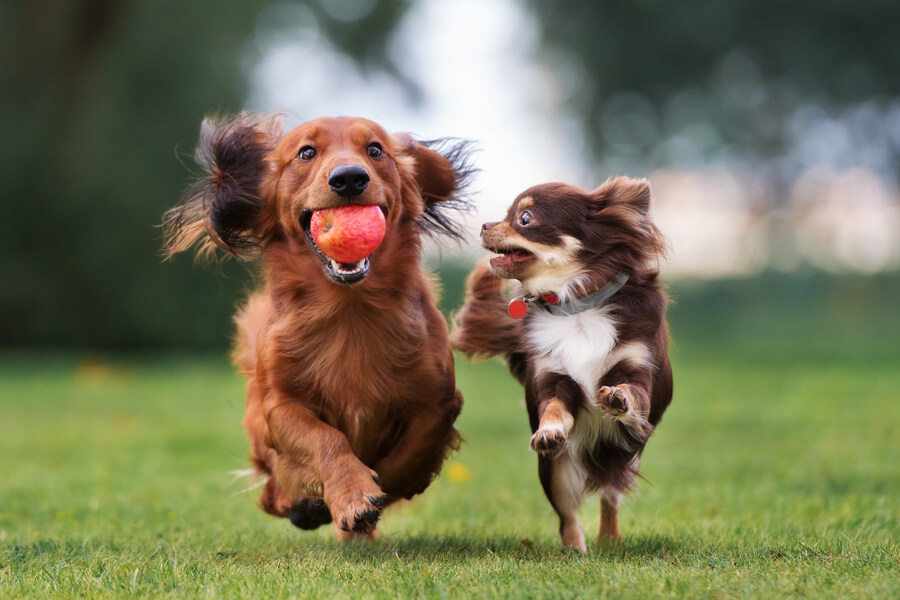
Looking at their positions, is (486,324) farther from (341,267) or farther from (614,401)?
(614,401)

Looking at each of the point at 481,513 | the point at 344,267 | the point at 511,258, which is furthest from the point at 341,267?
the point at 481,513

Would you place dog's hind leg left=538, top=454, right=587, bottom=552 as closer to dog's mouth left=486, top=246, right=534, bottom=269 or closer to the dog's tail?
the dog's tail

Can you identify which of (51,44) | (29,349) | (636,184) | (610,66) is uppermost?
(610,66)

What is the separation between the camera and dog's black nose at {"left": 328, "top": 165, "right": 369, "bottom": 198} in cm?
396

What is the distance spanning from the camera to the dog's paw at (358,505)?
3.67m

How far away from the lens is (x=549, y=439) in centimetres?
354

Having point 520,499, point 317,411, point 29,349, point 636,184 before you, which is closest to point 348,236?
point 317,411

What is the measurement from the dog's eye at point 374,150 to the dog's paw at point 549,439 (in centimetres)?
143

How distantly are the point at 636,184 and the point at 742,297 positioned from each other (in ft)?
53.6

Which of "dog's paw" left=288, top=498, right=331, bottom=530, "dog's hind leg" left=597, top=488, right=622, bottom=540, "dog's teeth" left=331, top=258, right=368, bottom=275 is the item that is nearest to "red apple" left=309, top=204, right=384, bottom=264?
"dog's teeth" left=331, top=258, right=368, bottom=275

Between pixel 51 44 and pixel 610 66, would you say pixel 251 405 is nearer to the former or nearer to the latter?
pixel 51 44

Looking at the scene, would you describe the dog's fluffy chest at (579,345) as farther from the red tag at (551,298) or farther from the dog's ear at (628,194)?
the dog's ear at (628,194)

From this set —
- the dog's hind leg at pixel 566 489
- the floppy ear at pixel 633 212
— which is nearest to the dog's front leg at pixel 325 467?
the dog's hind leg at pixel 566 489

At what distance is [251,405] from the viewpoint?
4.85 meters
